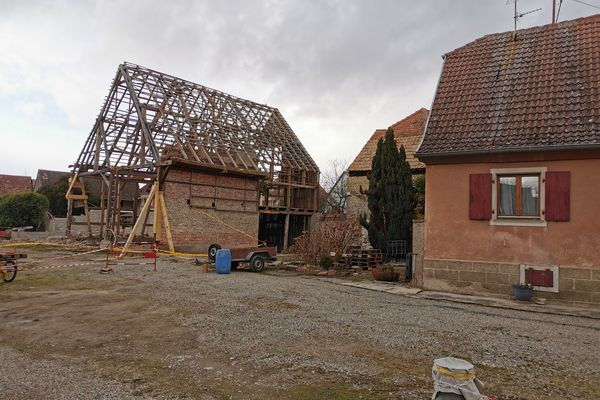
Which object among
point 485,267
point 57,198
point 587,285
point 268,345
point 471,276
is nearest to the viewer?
point 268,345

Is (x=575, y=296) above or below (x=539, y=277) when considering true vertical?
below

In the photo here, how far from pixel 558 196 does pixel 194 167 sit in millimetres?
15101

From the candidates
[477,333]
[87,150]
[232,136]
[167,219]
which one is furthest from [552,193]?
[87,150]

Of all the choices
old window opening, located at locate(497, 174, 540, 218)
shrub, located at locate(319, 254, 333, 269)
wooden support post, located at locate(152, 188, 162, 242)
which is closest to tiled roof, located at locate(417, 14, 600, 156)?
old window opening, located at locate(497, 174, 540, 218)

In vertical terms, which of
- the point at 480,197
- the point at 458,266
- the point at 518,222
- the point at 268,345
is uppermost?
the point at 480,197

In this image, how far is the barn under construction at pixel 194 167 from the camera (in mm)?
19688

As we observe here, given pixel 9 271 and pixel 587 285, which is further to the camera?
pixel 9 271

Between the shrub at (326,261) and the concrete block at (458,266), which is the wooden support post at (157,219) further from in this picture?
the concrete block at (458,266)

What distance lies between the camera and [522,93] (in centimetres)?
1207

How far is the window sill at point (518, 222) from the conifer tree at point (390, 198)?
4742mm

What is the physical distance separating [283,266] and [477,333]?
10137mm

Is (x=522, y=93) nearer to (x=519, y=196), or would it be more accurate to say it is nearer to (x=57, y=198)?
(x=519, y=196)

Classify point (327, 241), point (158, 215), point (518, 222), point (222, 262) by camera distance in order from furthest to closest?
point (158, 215) → point (327, 241) → point (222, 262) → point (518, 222)

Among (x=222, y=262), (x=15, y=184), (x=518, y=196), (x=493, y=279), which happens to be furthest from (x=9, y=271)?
(x=15, y=184)
